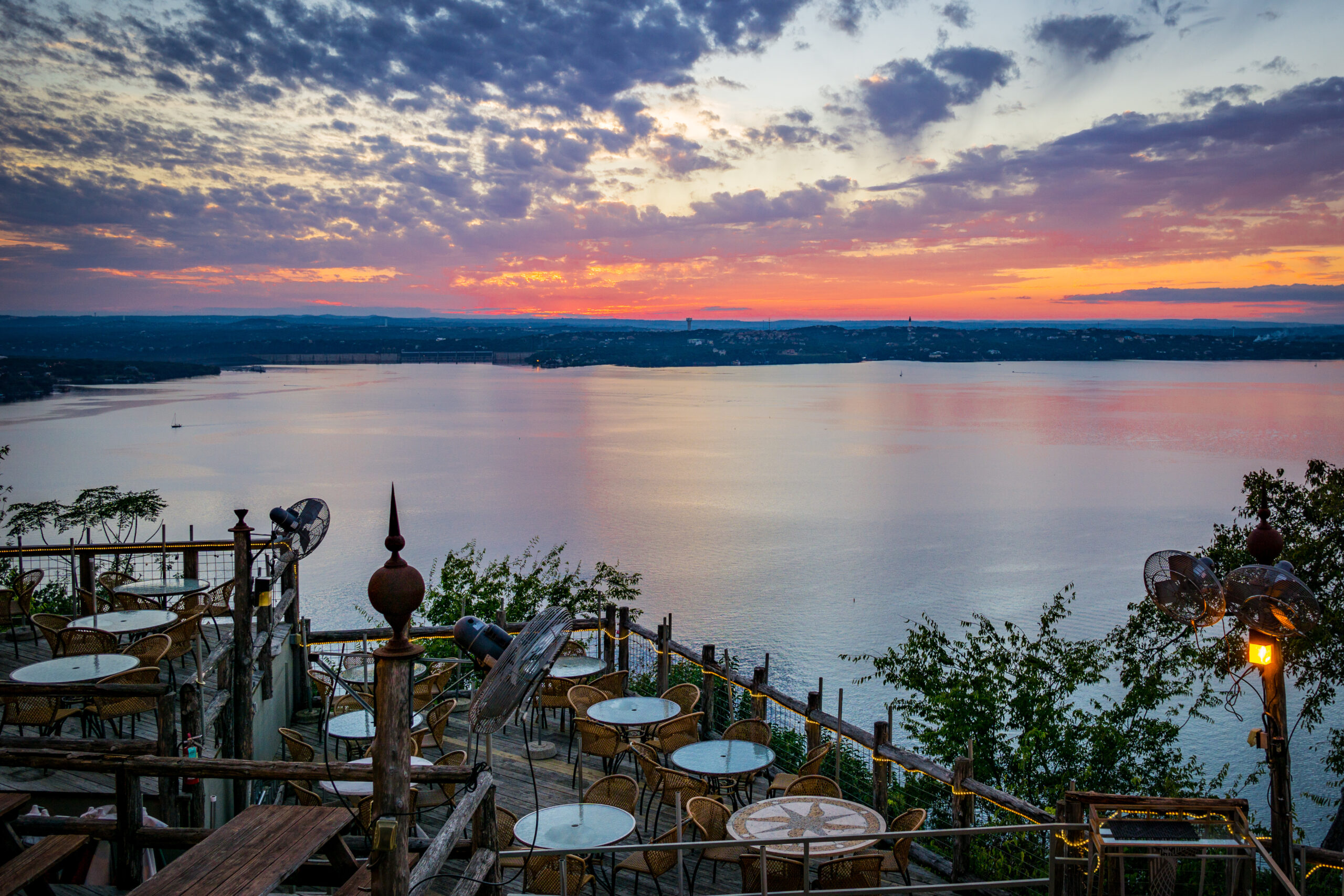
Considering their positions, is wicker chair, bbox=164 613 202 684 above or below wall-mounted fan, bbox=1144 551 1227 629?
below

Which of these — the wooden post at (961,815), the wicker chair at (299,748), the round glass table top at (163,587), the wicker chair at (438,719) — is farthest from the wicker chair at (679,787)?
the round glass table top at (163,587)

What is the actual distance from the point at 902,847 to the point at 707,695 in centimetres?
486

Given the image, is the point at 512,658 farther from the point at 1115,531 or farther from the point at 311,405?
the point at 311,405

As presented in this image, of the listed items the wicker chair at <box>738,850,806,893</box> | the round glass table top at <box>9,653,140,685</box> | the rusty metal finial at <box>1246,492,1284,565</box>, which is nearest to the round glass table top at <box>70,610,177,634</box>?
the round glass table top at <box>9,653,140,685</box>

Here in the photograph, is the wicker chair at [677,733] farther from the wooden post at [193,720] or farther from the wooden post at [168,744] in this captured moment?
the wooden post at [168,744]

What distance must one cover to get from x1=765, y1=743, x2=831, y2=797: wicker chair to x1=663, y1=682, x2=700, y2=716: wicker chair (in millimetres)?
1306

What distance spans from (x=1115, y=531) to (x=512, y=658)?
168 ft

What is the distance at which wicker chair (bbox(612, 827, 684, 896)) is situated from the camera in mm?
7344

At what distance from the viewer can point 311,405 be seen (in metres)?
136

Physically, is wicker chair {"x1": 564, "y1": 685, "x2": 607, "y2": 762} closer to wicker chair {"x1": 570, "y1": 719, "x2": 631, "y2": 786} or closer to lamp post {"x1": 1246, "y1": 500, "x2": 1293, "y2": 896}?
wicker chair {"x1": 570, "y1": 719, "x2": 631, "y2": 786}

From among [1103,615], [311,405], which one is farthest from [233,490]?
[311,405]

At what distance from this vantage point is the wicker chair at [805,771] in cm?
922

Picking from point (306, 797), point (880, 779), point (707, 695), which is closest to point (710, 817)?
point (880, 779)

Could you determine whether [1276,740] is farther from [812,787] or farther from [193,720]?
[193,720]
